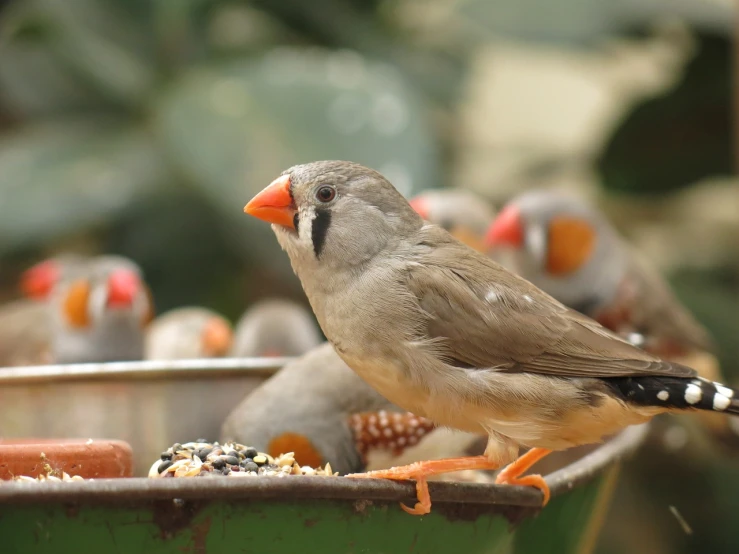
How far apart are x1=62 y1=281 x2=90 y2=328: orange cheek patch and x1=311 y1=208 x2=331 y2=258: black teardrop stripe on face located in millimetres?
2043

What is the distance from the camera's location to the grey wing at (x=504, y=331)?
1.68 metres

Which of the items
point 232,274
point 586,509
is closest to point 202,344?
point 232,274

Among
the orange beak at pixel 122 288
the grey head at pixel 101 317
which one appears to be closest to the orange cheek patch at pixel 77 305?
the grey head at pixel 101 317

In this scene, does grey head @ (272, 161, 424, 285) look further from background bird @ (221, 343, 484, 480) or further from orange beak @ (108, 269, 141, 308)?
orange beak @ (108, 269, 141, 308)

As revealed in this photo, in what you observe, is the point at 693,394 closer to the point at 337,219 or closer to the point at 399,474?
the point at 399,474

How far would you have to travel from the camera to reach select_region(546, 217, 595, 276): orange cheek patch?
3406 millimetres

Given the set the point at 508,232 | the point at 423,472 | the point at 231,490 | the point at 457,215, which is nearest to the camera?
the point at 231,490

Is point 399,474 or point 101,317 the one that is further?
point 101,317

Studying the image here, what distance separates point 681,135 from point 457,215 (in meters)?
2.08

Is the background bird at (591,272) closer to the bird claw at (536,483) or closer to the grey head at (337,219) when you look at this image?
the grey head at (337,219)

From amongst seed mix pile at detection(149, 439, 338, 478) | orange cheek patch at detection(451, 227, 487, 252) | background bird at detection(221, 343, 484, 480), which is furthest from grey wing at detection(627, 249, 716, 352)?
seed mix pile at detection(149, 439, 338, 478)

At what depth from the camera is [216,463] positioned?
145 cm

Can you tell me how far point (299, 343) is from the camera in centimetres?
336

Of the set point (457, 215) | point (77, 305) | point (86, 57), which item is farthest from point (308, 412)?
point (86, 57)
